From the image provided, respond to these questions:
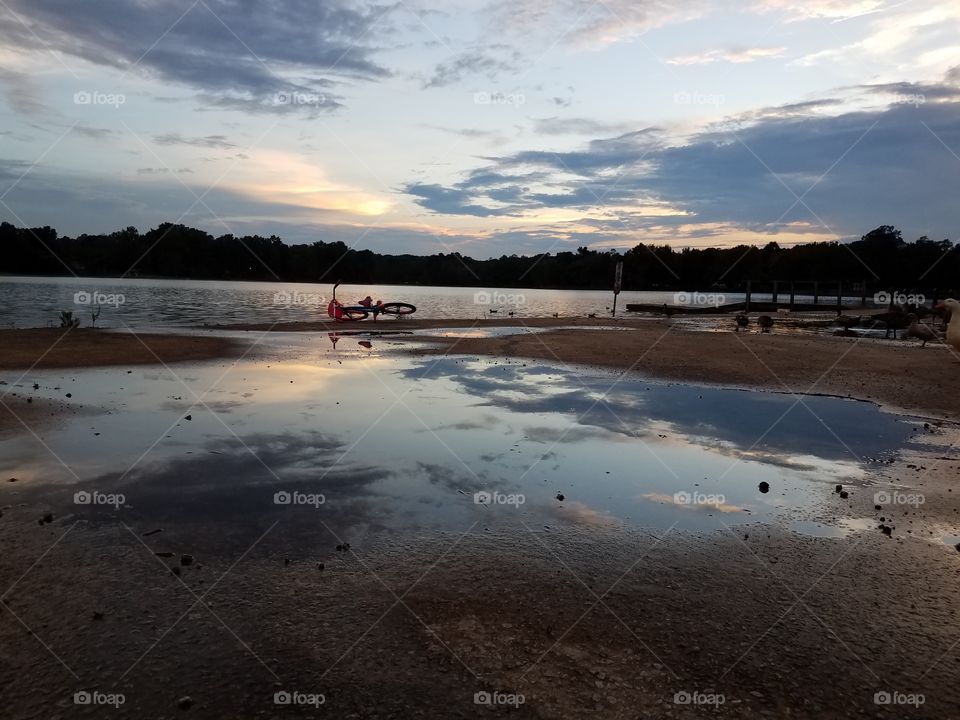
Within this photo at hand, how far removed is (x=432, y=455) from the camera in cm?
1037

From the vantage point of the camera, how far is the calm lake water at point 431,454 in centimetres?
771

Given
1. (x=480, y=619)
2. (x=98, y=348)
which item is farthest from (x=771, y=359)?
(x=98, y=348)

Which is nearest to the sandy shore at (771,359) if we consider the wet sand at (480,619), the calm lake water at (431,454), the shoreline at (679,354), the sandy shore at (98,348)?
the shoreline at (679,354)

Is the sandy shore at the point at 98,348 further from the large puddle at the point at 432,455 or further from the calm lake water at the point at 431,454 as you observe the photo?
the large puddle at the point at 432,455

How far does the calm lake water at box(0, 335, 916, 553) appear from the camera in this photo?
7.71m

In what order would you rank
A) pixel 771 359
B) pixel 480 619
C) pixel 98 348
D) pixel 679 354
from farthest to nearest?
pixel 679 354 → pixel 771 359 → pixel 98 348 → pixel 480 619

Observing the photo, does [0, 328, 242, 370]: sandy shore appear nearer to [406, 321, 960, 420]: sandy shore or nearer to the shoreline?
the shoreline

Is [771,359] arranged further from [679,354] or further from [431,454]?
[431,454]

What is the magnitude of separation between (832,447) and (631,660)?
8844 mm

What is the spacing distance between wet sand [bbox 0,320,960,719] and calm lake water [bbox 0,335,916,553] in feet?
1.51

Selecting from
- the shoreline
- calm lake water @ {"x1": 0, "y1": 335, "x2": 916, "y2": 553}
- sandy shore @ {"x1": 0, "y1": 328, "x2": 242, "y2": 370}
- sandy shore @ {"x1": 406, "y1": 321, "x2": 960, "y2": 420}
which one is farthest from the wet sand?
sandy shore @ {"x1": 0, "y1": 328, "x2": 242, "y2": 370}

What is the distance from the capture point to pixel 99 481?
27.8ft

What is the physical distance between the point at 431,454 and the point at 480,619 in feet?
17.6

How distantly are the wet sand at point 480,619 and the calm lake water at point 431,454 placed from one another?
46cm
